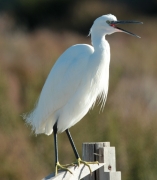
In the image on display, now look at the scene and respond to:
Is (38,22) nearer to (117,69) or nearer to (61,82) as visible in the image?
(117,69)

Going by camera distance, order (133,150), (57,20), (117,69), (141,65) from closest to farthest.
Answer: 1. (133,150)
2. (117,69)
3. (141,65)
4. (57,20)

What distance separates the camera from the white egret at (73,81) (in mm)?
3748

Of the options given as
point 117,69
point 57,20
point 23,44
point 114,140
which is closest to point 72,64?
point 114,140

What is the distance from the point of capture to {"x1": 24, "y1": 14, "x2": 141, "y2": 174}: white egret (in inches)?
148

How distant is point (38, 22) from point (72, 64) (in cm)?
1397

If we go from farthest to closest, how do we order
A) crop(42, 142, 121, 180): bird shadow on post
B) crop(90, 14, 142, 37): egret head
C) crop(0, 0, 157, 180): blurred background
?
crop(0, 0, 157, 180): blurred background, crop(90, 14, 142, 37): egret head, crop(42, 142, 121, 180): bird shadow on post

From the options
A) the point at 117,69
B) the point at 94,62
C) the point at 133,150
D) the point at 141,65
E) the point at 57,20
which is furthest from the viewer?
the point at 57,20

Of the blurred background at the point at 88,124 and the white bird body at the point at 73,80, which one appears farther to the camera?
the blurred background at the point at 88,124

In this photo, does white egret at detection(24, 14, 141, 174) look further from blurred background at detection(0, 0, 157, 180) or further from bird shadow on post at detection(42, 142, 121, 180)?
blurred background at detection(0, 0, 157, 180)

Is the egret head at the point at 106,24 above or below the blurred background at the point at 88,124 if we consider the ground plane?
above

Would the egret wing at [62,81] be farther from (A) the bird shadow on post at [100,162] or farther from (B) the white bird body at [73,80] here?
(A) the bird shadow on post at [100,162]

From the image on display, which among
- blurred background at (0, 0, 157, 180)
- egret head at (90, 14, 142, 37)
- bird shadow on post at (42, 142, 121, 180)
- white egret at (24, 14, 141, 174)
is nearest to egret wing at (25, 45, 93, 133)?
white egret at (24, 14, 141, 174)

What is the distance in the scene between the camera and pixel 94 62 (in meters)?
3.79

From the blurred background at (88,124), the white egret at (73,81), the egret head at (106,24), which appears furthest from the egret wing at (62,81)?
the blurred background at (88,124)
